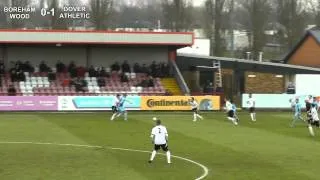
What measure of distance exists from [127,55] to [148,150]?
129ft

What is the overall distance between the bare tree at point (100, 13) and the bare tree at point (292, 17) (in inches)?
981

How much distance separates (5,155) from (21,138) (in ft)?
21.3

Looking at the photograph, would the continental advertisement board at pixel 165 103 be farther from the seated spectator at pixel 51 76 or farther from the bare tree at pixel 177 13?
the bare tree at pixel 177 13

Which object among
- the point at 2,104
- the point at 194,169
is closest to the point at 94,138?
the point at 194,169

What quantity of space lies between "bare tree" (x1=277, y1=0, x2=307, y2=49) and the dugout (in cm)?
2600

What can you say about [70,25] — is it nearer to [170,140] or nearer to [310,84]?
[310,84]

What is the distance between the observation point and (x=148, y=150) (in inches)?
1035

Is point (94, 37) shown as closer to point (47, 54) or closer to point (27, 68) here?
point (47, 54)

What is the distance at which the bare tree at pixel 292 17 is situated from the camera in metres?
86.1

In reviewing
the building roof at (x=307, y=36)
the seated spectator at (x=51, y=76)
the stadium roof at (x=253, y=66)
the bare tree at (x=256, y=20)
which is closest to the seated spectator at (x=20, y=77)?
the seated spectator at (x=51, y=76)

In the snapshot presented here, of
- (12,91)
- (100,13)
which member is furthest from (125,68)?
(100,13)

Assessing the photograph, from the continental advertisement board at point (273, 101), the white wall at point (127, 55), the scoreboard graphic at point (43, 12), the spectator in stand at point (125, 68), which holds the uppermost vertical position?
the scoreboard graphic at point (43, 12)

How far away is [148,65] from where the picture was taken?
213ft

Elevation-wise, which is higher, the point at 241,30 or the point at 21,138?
the point at 241,30
